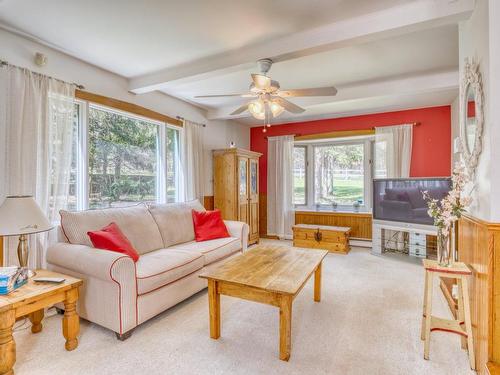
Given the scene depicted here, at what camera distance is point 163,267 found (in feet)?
8.10

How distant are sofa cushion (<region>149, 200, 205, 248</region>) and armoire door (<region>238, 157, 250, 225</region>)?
4.09 feet

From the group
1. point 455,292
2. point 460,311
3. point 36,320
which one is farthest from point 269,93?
point 36,320

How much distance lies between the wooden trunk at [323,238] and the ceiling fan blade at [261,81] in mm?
3079

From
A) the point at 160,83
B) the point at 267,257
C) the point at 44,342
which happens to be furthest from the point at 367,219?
the point at 44,342

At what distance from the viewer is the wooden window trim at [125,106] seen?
3.06 metres

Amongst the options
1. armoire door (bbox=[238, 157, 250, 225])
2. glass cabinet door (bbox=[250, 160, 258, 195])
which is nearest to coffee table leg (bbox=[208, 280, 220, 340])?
armoire door (bbox=[238, 157, 250, 225])

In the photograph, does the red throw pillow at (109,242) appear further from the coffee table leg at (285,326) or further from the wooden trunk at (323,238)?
the wooden trunk at (323,238)

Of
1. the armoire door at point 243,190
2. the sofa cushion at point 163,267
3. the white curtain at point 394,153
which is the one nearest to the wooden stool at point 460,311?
the sofa cushion at point 163,267

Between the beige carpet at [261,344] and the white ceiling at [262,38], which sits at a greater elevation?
the white ceiling at [262,38]

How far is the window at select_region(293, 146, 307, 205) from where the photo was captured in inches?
230

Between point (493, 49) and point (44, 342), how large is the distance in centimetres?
359

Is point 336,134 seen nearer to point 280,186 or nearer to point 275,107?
point 280,186

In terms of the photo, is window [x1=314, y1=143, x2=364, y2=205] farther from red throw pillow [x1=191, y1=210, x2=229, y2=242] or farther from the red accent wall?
red throw pillow [x1=191, y1=210, x2=229, y2=242]

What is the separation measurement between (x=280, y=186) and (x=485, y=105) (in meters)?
4.11
